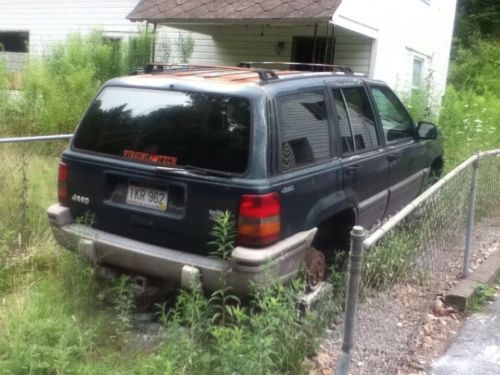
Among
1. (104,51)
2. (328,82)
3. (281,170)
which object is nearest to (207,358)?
(281,170)

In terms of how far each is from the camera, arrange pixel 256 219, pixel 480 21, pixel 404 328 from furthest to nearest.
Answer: pixel 480 21 → pixel 404 328 → pixel 256 219

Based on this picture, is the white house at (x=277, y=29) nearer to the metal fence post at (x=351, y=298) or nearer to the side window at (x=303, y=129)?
the side window at (x=303, y=129)

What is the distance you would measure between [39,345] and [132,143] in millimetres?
1418

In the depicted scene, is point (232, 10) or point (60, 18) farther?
point (60, 18)

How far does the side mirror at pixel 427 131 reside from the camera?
5891 millimetres

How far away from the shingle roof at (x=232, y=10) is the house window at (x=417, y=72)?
5.18 meters

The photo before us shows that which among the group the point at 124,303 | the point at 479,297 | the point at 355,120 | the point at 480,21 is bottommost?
the point at 479,297

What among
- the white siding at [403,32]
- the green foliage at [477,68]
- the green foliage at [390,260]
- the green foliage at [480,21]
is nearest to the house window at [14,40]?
the white siding at [403,32]

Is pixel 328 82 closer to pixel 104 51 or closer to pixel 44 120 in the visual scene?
pixel 44 120

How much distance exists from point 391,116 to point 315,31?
566 centimetres

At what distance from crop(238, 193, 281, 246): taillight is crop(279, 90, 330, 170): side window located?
1.12ft

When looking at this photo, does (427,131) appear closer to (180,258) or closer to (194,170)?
(194,170)

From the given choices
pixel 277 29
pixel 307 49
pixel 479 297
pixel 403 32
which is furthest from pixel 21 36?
pixel 479 297

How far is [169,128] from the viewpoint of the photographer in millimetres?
3791
